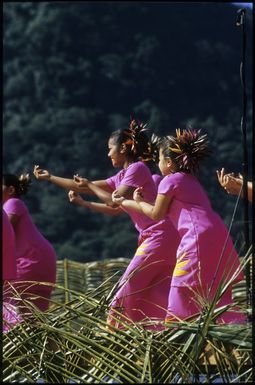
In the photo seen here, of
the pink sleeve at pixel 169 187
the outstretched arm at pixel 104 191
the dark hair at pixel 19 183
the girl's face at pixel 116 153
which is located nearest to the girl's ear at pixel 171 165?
the pink sleeve at pixel 169 187

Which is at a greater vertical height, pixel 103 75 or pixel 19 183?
pixel 19 183

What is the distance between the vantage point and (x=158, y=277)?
6832 mm

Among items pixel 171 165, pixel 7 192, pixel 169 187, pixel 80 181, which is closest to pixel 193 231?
pixel 169 187

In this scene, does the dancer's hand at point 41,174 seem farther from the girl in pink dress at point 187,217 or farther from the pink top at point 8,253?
the girl in pink dress at point 187,217

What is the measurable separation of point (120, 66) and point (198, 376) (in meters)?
34.6

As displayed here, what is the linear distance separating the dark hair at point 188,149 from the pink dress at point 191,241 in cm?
5

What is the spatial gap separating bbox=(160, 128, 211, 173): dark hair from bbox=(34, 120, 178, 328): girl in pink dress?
306 millimetres

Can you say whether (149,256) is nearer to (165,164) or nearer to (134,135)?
(165,164)

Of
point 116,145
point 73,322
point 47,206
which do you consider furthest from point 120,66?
point 73,322

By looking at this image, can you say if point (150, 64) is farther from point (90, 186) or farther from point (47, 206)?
point (90, 186)

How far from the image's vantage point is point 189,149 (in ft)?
21.1

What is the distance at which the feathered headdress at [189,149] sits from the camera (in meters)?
6.40

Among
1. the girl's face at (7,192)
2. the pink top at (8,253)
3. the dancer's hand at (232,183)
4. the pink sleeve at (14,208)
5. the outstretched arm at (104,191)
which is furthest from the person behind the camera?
the girl's face at (7,192)

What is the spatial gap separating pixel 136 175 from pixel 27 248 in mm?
1319
